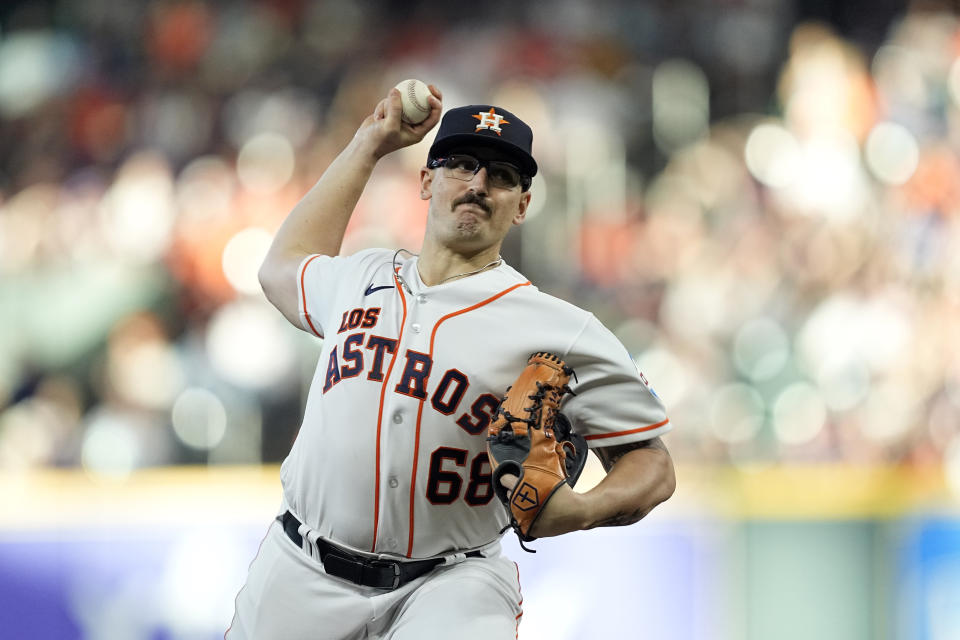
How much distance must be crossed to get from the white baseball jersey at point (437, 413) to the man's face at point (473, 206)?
133 mm

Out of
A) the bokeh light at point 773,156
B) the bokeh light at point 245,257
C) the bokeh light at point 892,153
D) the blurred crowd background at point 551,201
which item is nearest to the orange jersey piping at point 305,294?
the blurred crowd background at point 551,201

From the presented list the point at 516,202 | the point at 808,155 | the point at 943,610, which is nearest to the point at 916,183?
the point at 808,155

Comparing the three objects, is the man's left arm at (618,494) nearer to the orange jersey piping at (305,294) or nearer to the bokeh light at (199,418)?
the orange jersey piping at (305,294)

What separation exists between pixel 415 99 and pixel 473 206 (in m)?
0.40

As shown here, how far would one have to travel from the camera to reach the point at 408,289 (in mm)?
2477

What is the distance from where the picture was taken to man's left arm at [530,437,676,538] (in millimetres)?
2002

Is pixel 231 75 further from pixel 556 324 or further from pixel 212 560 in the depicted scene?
pixel 556 324

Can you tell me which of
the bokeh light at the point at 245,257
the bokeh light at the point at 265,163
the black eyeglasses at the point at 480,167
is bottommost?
the black eyeglasses at the point at 480,167

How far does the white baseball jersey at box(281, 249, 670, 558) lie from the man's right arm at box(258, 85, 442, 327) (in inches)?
16.9

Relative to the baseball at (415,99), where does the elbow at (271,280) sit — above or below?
below

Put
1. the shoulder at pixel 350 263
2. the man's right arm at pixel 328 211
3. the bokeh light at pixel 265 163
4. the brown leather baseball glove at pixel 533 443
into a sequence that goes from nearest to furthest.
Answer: the brown leather baseball glove at pixel 533 443 < the shoulder at pixel 350 263 < the man's right arm at pixel 328 211 < the bokeh light at pixel 265 163

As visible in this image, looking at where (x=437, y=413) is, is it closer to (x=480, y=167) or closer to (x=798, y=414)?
(x=480, y=167)

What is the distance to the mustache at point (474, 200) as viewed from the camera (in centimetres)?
238

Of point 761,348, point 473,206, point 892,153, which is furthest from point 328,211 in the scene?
point 892,153
